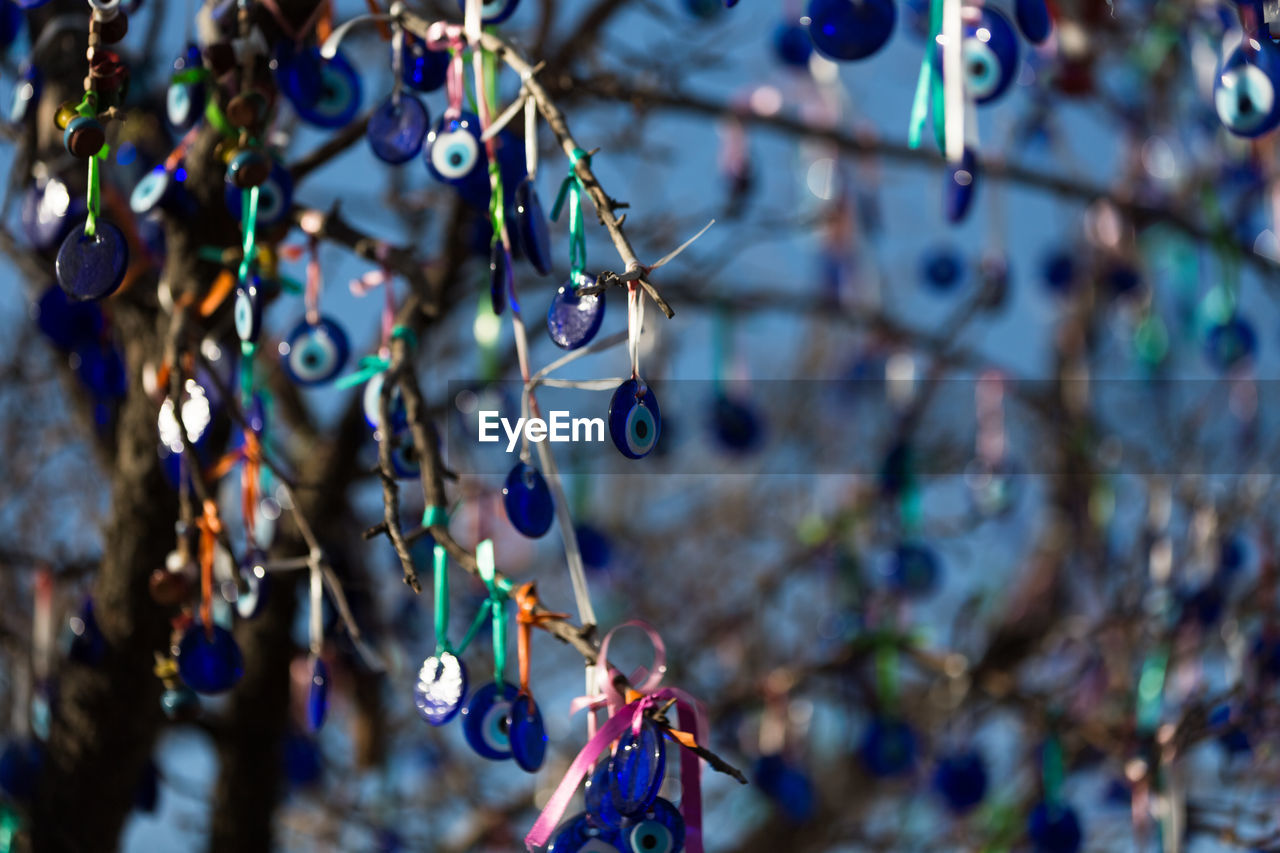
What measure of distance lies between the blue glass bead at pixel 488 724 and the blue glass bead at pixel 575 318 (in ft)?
1.53

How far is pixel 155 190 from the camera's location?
210 cm

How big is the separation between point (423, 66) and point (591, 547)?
163 cm

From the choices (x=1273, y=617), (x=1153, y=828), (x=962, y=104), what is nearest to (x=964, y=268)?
(x=1273, y=617)

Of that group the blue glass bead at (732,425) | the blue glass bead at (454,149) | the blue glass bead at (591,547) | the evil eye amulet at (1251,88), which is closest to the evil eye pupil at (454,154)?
the blue glass bead at (454,149)

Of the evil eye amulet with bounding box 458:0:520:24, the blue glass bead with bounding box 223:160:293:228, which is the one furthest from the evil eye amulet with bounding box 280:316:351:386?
the evil eye amulet with bounding box 458:0:520:24

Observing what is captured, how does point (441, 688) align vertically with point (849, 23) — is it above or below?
below

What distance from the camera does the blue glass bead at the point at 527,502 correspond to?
1.76 m

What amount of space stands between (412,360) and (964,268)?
2452 millimetres

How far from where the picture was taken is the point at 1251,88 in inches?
76.5

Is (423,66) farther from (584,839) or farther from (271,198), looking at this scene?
(584,839)

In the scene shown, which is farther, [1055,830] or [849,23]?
[1055,830]

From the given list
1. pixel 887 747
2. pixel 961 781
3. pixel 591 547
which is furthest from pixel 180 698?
pixel 887 747

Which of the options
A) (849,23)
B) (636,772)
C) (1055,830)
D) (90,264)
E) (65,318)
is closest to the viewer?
(636,772)

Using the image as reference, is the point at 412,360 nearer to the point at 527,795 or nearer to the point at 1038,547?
the point at 527,795
